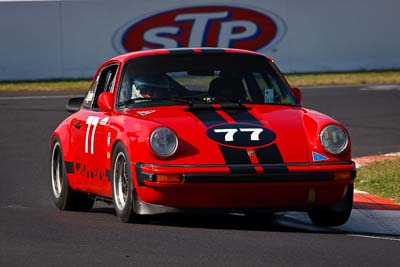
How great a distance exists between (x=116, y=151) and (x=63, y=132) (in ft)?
5.45

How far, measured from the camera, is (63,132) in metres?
9.95

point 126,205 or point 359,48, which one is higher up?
point 126,205

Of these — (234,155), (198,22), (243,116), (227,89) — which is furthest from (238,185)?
(198,22)

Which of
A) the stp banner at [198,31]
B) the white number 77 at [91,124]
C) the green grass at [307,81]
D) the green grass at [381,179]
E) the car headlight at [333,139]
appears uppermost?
the car headlight at [333,139]

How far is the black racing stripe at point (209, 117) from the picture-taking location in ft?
26.9

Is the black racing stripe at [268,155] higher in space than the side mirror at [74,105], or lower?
higher

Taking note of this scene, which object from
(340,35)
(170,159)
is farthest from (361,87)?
(170,159)

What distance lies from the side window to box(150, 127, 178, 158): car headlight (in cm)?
157

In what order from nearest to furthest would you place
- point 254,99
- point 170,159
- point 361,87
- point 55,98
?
point 170,159, point 254,99, point 55,98, point 361,87

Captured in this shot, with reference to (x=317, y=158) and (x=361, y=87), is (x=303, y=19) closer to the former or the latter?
(x=361, y=87)

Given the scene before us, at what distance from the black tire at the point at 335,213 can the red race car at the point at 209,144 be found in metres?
0.01

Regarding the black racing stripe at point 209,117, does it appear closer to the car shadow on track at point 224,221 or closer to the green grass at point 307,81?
the car shadow on track at point 224,221

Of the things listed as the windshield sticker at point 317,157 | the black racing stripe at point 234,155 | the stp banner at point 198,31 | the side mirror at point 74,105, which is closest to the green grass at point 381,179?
the windshield sticker at point 317,157

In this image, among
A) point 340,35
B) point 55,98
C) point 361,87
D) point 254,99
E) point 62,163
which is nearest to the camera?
point 254,99
